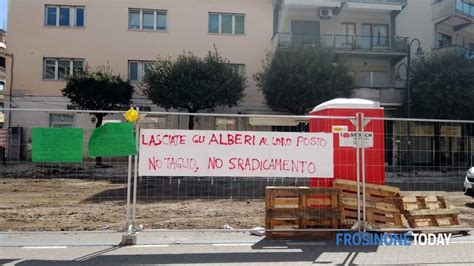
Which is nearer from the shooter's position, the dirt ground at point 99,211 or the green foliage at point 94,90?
the dirt ground at point 99,211

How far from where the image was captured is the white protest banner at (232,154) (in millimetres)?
6977

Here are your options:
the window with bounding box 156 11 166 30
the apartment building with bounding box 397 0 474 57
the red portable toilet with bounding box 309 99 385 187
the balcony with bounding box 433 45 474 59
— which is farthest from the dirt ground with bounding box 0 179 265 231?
the apartment building with bounding box 397 0 474 57

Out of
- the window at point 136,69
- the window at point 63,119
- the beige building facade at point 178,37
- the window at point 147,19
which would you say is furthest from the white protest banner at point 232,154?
the window at point 147,19

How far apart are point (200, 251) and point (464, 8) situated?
31.5 meters

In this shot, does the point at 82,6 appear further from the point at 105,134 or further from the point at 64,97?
the point at 105,134

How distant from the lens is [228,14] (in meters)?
29.4

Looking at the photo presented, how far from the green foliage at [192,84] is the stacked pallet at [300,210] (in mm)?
17462

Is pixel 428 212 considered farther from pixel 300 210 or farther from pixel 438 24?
pixel 438 24

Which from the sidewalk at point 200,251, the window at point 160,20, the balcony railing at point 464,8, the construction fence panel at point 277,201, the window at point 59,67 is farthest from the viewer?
the balcony railing at point 464,8

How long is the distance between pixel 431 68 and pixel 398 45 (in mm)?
3771

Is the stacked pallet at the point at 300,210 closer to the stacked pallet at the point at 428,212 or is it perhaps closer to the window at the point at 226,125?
the stacked pallet at the point at 428,212

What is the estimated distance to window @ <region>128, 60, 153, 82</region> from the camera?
28.3 meters

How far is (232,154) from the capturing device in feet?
23.2

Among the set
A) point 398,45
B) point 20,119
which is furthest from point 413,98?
point 20,119
